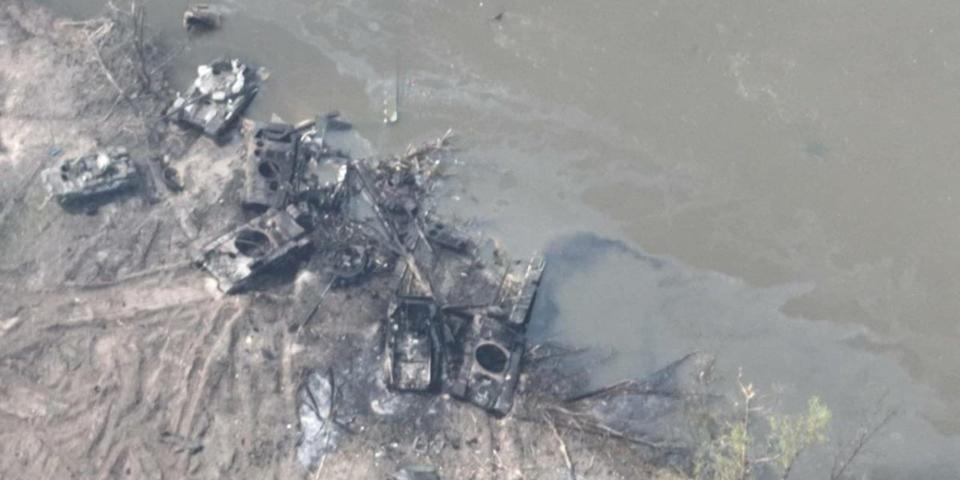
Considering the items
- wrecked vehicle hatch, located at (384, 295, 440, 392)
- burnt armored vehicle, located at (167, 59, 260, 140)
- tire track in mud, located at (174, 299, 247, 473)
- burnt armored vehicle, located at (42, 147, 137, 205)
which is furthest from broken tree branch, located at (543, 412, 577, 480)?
burnt armored vehicle, located at (42, 147, 137, 205)

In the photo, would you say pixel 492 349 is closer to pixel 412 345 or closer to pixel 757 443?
pixel 412 345

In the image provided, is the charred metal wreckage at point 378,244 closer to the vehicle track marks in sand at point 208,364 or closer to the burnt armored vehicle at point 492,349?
the burnt armored vehicle at point 492,349

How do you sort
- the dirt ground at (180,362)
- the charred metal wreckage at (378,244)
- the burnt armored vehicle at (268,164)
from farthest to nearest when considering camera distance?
the burnt armored vehicle at (268,164) < the charred metal wreckage at (378,244) < the dirt ground at (180,362)

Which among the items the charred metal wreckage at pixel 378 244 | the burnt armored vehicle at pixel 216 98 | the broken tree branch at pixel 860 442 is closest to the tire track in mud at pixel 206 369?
the charred metal wreckage at pixel 378 244

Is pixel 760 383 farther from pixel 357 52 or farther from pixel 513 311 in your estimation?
pixel 357 52

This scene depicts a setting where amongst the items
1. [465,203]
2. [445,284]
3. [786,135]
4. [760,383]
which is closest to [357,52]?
[465,203]

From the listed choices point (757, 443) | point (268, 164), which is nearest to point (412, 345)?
point (268, 164)

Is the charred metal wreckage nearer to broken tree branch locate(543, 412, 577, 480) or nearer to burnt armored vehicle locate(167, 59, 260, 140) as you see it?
burnt armored vehicle locate(167, 59, 260, 140)
